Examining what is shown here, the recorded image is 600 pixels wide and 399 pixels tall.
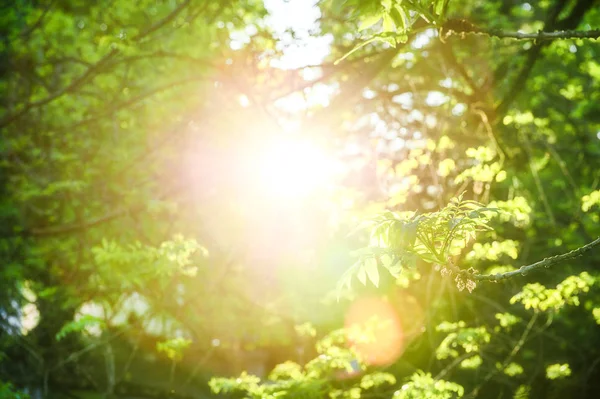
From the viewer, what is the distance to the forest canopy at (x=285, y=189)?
16.5ft

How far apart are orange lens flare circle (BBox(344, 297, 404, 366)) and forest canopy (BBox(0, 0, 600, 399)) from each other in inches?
1.6

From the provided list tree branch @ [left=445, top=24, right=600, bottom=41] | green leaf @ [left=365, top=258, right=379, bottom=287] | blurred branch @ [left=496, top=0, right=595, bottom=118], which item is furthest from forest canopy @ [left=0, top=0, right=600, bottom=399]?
green leaf @ [left=365, top=258, right=379, bottom=287]

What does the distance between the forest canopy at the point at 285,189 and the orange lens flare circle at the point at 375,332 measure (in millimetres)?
41

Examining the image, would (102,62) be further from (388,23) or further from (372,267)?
(372,267)

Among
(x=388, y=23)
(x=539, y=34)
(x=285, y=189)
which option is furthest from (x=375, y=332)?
(x=388, y=23)

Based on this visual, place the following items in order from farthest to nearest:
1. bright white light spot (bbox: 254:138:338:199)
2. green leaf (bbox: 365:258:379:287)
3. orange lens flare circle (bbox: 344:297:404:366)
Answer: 1. bright white light spot (bbox: 254:138:338:199)
2. orange lens flare circle (bbox: 344:297:404:366)
3. green leaf (bbox: 365:258:379:287)

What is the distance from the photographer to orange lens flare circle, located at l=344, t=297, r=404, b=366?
196 inches

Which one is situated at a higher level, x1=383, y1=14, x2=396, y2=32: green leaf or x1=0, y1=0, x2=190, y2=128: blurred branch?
x1=0, y1=0, x2=190, y2=128: blurred branch

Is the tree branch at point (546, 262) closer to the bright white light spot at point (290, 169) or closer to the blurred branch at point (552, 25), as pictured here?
the bright white light spot at point (290, 169)

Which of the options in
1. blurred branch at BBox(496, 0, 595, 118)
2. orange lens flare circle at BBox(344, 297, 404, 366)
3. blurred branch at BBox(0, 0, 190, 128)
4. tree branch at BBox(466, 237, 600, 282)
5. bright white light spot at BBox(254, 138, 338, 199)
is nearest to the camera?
tree branch at BBox(466, 237, 600, 282)

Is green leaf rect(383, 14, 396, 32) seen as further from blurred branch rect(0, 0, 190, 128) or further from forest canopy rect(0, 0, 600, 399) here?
blurred branch rect(0, 0, 190, 128)

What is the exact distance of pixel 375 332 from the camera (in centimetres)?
542

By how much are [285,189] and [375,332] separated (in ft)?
7.45

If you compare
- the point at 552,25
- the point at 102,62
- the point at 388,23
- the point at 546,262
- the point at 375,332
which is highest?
the point at 102,62
